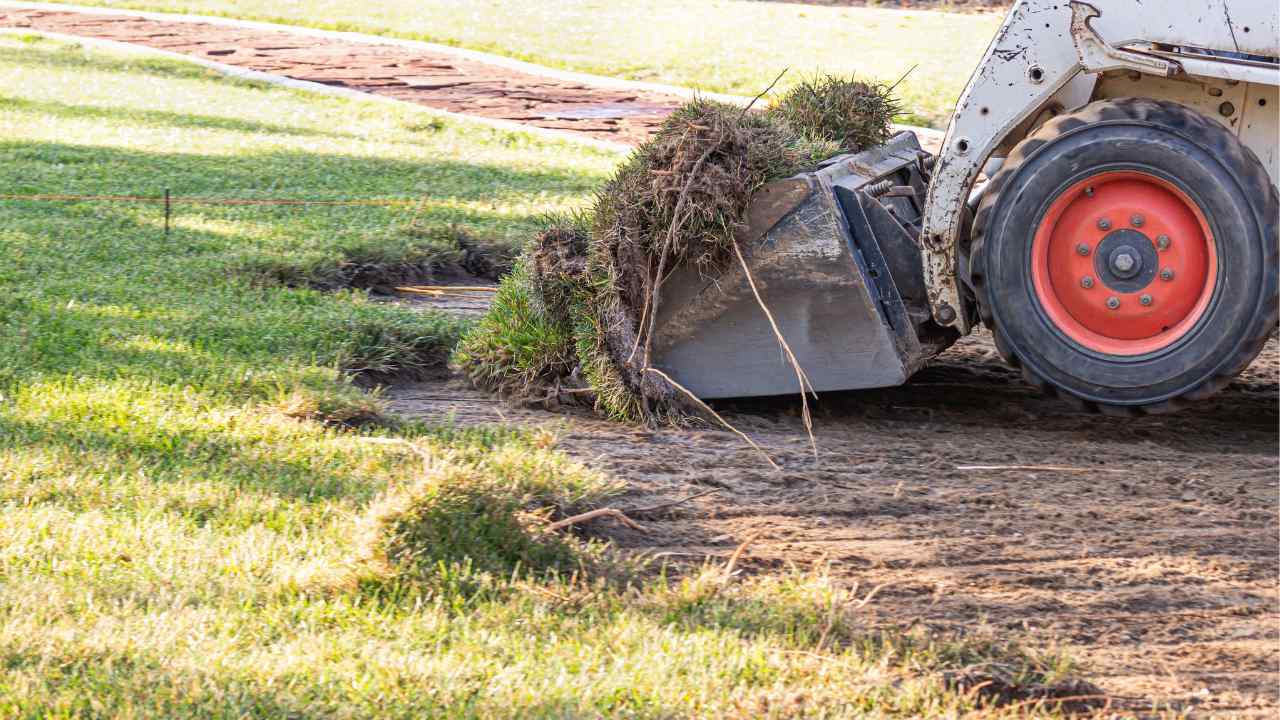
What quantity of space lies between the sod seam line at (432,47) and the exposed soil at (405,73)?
0.15 metres

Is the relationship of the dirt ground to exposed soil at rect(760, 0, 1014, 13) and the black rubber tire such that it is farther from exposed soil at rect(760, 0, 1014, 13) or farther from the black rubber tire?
exposed soil at rect(760, 0, 1014, 13)

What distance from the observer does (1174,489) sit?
190 inches

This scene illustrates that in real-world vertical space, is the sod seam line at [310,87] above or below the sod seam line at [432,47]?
below

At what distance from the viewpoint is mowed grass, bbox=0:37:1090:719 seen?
3.17 metres

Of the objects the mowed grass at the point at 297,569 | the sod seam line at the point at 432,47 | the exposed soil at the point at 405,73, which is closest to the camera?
the mowed grass at the point at 297,569

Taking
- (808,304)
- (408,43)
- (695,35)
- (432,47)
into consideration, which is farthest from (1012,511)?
(695,35)

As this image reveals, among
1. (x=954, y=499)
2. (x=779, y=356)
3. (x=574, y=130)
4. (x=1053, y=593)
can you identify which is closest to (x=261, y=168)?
(x=574, y=130)

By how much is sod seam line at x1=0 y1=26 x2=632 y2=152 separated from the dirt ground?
7891 millimetres

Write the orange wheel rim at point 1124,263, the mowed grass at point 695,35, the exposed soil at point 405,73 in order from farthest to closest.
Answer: the mowed grass at point 695,35 → the exposed soil at point 405,73 → the orange wheel rim at point 1124,263

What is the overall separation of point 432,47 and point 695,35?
475cm

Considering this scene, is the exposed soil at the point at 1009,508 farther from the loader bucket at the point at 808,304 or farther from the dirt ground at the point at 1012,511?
the loader bucket at the point at 808,304

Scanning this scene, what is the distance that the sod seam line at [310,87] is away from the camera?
46.3 feet

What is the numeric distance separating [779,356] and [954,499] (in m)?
1.15

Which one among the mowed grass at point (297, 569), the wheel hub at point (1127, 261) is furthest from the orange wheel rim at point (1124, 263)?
the mowed grass at point (297, 569)
